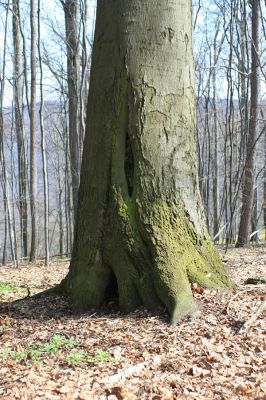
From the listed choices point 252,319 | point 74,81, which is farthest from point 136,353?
point 74,81

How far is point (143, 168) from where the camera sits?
4.06 meters

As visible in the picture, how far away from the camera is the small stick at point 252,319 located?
11.4 ft

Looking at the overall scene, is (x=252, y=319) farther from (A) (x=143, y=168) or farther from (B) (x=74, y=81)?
(B) (x=74, y=81)

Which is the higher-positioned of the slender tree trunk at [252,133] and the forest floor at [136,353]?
the slender tree trunk at [252,133]

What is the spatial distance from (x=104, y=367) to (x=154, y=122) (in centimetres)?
227

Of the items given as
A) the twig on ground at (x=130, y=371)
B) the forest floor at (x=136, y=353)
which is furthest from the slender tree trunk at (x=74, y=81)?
the twig on ground at (x=130, y=371)

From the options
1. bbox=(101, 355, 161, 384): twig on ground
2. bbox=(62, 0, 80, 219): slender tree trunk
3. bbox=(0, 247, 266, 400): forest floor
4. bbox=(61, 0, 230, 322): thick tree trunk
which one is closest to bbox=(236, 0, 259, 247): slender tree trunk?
bbox=(62, 0, 80, 219): slender tree trunk

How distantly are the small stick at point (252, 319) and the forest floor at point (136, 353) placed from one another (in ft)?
0.13

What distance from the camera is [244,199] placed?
1481 centimetres

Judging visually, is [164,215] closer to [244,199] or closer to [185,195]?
[185,195]

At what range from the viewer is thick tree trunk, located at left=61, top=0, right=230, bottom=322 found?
399 centimetres

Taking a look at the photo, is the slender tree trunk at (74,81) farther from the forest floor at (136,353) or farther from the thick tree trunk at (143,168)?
the forest floor at (136,353)

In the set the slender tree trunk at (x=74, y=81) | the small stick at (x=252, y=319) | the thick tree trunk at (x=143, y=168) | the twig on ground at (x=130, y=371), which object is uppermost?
the slender tree trunk at (x=74, y=81)

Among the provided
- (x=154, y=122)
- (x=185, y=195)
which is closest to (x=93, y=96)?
(x=154, y=122)
